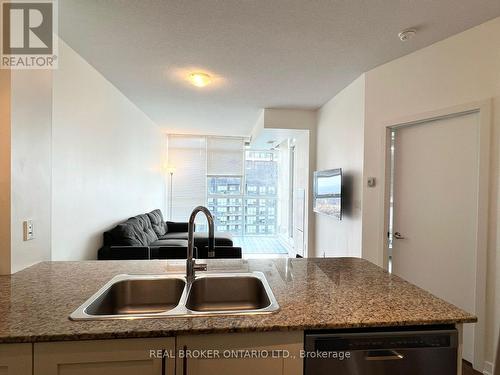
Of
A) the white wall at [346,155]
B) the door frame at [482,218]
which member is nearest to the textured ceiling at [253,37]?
the white wall at [346,155]

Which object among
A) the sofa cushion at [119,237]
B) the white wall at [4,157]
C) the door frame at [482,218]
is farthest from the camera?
the sofa cushion at [119,237]

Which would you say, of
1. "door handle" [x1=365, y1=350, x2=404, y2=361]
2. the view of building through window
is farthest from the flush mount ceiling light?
the view of building through window

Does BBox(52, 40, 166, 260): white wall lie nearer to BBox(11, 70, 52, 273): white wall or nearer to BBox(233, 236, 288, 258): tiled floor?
BBox(11, 70, 52, 273): white wall

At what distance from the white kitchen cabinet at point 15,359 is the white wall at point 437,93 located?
107 inches

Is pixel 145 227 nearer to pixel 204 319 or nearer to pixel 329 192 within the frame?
pixel 329 192

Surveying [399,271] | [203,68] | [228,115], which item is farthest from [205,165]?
[399,271]

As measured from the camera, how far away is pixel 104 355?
915mm

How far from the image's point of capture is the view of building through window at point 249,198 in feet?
22.7

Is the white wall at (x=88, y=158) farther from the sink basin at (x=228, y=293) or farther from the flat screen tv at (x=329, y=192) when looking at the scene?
the flat screen tv at (x=329, y=192)

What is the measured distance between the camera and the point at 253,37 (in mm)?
2256

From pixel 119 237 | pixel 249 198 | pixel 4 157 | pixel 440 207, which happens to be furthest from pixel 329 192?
pixel 249 198

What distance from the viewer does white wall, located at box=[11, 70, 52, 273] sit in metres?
1.43

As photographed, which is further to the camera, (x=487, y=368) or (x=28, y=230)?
(x=487, y=368)

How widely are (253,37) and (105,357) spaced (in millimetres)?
2353
